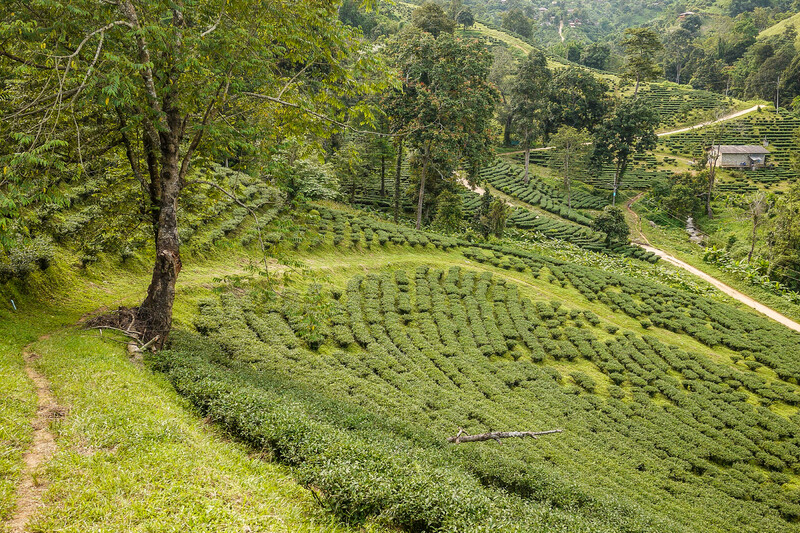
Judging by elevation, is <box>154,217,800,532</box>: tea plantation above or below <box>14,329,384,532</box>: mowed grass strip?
below

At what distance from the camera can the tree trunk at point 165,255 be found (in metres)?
10.5

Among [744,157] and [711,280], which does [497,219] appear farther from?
[744,157]

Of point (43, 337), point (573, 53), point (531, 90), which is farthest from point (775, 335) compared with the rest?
point (573, 53)

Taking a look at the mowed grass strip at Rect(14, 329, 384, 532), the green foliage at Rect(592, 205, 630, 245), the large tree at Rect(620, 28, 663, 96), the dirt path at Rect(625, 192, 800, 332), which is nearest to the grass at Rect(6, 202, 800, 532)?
the mowed grass strip at Rect(14, 329, 384, 532)

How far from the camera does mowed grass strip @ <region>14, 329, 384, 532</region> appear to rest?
4.68 metres

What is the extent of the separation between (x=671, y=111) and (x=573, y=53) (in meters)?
36.4

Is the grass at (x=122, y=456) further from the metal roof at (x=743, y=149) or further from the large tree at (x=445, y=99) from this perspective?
the metal roof at (x=743, y=149)

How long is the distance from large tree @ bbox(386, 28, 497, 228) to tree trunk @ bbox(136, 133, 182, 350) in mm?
20133

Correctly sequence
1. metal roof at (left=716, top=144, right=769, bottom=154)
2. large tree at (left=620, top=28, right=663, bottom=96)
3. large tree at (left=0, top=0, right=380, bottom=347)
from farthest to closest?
metal roof at (left=716, top=144, right=769, bottom=154), large tree at (left=620, top=28, right=663, bottom=96), large tree at (left=0, top=0, right=380, bottom=347)

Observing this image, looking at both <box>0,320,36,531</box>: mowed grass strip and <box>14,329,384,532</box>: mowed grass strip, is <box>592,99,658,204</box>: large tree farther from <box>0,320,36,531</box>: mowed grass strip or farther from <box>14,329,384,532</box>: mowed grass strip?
<box>0,320,36,531</box>: mowed grass strip

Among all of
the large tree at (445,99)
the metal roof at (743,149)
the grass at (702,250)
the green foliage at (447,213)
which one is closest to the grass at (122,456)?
the large tree at (445,99)

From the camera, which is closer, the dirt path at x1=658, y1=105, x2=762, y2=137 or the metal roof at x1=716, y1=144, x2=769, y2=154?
the metal roof at x1=716, y1=144, x2=769, y2=154

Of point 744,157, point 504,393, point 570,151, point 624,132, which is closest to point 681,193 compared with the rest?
point 624,132

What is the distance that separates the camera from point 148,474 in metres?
5.36
